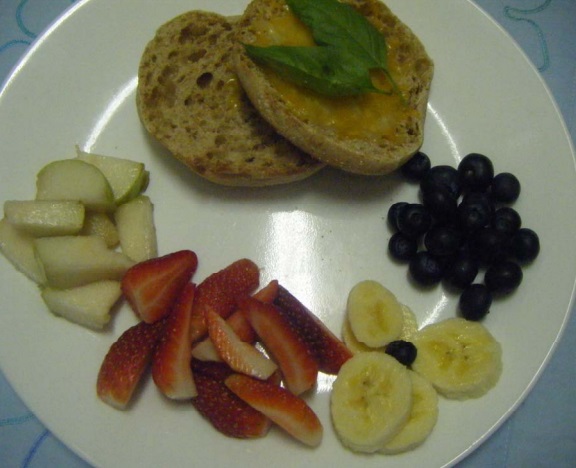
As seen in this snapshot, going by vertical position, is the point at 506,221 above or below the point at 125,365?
above

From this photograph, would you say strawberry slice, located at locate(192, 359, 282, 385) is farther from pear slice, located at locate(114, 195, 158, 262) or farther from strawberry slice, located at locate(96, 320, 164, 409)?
pear slice, located at locate(114, 195, 158, 262)

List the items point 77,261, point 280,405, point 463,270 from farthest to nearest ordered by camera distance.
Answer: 1. point 463,270
2. point 77,261
3. point 280,405

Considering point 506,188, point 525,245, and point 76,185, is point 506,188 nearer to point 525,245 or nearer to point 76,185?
point 525,245

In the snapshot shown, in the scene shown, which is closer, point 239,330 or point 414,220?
point 239,330

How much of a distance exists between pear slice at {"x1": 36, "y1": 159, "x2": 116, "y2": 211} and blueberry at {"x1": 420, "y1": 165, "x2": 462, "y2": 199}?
1074 mm

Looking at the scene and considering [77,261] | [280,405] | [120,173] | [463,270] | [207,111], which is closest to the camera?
[280,405]

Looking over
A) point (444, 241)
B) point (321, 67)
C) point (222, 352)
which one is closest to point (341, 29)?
point (321, 67)

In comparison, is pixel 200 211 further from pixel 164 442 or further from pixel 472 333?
pixel 472 333

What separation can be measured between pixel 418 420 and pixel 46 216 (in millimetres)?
1309

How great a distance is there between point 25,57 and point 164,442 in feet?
4.73

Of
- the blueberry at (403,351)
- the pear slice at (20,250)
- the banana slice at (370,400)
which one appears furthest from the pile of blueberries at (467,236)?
the pear slice at (20,250)

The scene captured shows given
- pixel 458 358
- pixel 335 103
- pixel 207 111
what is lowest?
pixel 458 358

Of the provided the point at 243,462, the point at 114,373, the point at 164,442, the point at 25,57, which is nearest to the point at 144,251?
the point at 114,373

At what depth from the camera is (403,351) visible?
167 cm
